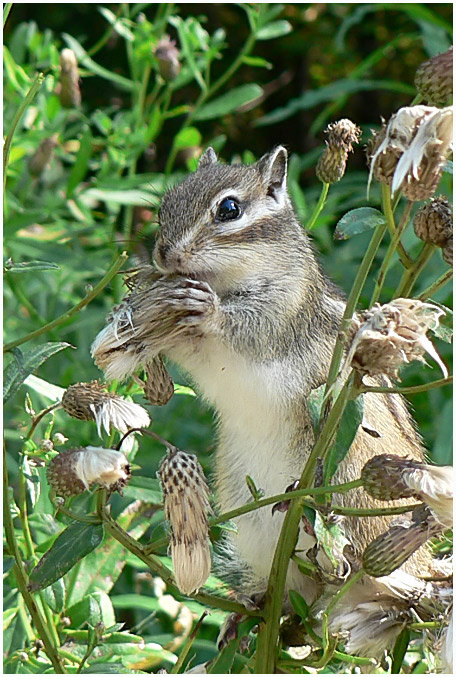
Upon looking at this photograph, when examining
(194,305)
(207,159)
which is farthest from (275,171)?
(194,305)

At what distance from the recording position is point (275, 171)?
170 cm


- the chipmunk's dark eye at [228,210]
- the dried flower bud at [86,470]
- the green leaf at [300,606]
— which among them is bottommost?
the green leaf at [300,606]

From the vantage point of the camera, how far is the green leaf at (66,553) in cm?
102

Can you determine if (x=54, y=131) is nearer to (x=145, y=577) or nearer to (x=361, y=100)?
(x=145, y=577)

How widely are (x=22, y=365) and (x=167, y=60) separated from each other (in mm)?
1273

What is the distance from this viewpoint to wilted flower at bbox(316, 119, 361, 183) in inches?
46.0

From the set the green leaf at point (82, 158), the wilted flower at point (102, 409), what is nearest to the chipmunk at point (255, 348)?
the wilted flower at point (102, 409)

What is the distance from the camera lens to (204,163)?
1792 millimetres

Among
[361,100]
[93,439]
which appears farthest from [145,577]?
[361,100]

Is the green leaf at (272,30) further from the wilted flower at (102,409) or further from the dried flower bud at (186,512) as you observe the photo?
the dried flower bud at (186,512)

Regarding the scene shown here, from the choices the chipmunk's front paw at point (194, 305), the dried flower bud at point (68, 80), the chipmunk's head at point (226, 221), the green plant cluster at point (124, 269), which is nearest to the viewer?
the green plant cluster at point (124, 269)

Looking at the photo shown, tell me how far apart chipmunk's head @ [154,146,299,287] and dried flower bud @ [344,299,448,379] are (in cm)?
60

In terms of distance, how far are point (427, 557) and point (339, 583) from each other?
347mm

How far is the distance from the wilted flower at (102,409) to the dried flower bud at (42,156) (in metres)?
1.26
